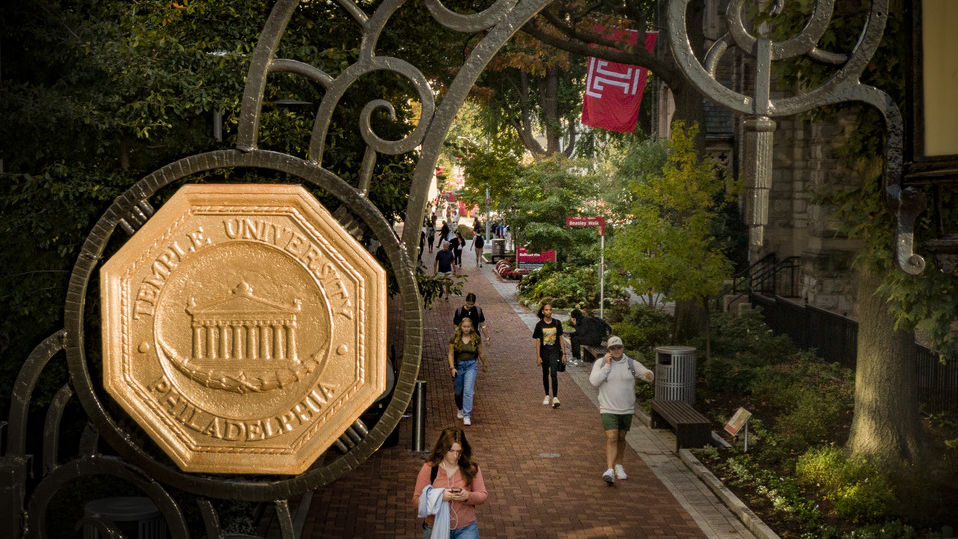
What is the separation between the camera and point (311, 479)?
5.06 meters

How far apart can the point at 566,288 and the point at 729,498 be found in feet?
65.7

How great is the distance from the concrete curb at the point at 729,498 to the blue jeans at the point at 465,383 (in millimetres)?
3135

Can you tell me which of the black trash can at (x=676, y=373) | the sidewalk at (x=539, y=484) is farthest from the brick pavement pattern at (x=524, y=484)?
the black trash can at (x=676, y=373)

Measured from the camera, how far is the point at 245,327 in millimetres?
5059

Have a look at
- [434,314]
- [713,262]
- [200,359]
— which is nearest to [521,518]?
[200,359]

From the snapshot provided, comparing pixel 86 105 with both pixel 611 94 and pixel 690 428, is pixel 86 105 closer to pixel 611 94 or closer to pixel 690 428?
pixel 690 428

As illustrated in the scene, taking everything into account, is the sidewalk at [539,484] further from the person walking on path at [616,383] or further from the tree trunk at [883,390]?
the tree trunk at [883,390]

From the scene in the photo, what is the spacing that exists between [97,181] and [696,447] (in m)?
8.19

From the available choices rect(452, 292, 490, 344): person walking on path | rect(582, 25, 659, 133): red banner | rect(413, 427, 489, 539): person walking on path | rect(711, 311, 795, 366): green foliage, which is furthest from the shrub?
rect(582, 25, 659, 133): red banner

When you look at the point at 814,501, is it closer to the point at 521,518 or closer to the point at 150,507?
the point at 521,518

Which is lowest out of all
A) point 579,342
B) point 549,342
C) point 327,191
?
point 579,342

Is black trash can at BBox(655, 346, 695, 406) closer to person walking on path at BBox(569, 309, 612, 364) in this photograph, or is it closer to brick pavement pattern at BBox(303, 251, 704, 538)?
brick pavement pattern at BBox(303, 251, 704, 538)

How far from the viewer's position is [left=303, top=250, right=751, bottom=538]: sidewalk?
10.9 meters

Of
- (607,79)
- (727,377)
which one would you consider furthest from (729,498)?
(607,79)
